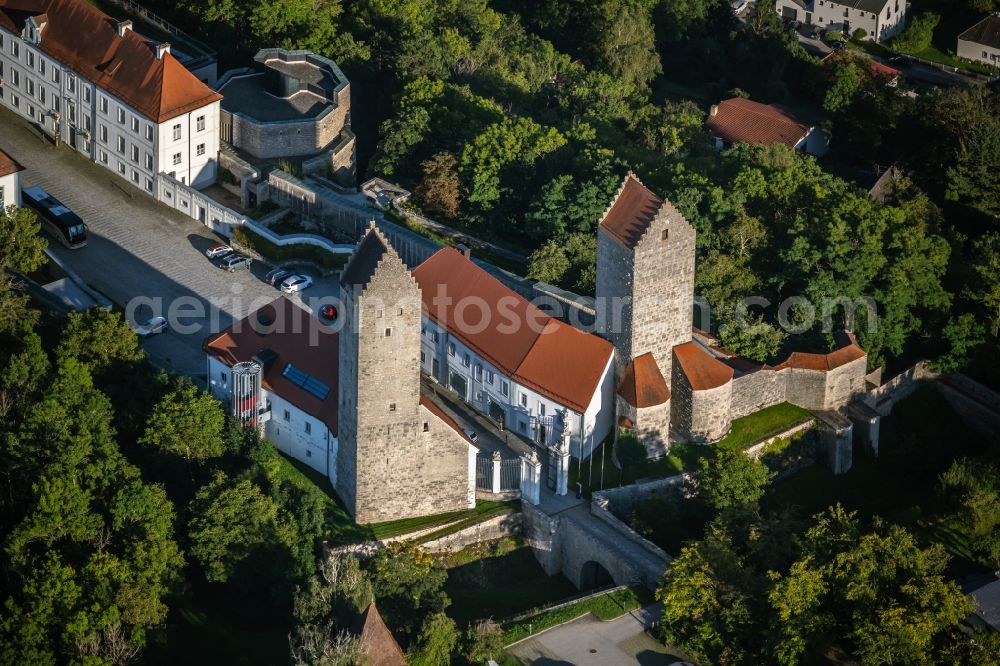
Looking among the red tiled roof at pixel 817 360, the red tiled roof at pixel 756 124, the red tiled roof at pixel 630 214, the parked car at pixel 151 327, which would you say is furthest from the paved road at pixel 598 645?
the red tiled roof at pixel 756 124

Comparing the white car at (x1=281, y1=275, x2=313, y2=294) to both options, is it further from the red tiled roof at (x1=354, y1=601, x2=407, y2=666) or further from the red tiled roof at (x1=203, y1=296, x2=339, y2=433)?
the red tiled roof at (x1=354, y1=601, x2=407, y2=666)

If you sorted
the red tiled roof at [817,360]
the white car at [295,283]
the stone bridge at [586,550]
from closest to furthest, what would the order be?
the stone bridge at [586,550] < the red tiled roof at [817,360] < the white car at [295,283]

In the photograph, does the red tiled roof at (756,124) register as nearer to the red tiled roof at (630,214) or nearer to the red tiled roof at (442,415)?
the red tiled roof at (630,214)

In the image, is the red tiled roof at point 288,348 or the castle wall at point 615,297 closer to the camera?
the red tiled roof at point 288,348

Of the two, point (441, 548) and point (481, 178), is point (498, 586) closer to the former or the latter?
point (441, 548)

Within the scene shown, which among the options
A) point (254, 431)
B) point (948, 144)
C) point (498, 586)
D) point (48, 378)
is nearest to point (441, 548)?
point (498, 586)

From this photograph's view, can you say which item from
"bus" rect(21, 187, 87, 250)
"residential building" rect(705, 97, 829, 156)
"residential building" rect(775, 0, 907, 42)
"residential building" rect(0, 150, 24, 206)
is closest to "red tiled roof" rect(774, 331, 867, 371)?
"residential building" rect(705, 97, 829, 156)

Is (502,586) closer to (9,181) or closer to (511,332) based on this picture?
(511,332)
